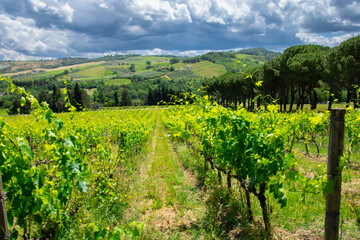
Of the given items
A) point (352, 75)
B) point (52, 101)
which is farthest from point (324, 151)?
point (52, 101)

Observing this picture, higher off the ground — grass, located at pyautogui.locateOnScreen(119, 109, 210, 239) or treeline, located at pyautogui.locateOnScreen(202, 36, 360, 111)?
treeline, located at pyautogui.locateOnScreen(202, 36, 360, 111)

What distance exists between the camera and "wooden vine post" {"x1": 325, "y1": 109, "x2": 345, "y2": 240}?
7.33 ft

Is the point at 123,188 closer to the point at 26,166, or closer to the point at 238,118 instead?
the point at 26,166

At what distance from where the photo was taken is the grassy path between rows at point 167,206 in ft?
12.8

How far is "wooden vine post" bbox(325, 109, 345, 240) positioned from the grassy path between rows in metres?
2.08

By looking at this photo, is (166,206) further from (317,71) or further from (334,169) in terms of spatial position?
(317,71)

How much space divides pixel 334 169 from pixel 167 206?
3.60 meters

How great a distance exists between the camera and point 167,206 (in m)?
4.97

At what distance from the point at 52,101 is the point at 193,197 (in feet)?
240

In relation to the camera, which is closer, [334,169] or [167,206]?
[334,169]

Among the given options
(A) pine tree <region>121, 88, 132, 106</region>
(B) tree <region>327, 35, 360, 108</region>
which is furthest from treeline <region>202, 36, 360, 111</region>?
(A) pine tree <region>121, 88, 132, 106</region>

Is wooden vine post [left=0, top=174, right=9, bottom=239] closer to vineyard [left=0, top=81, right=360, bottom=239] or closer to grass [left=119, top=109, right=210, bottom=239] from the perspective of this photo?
vineyard [left=0, top=81, right=360, bottom=239]

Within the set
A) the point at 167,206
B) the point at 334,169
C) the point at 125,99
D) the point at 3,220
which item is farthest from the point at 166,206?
the point at 125,99

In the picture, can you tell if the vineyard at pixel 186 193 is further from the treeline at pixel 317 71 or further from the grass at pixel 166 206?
the treeline at pixel 317 71
